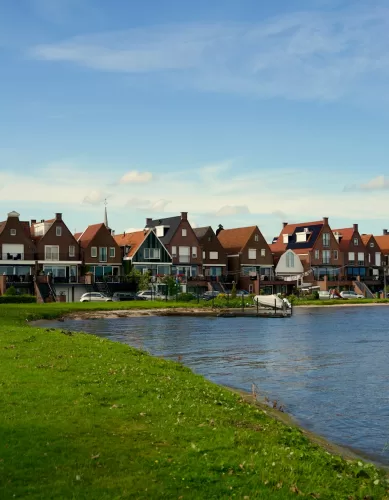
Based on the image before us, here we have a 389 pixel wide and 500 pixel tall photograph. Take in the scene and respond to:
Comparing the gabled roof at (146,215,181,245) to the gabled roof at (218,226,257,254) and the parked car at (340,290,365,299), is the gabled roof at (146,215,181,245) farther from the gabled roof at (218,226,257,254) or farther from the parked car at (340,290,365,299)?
the parked car at (340,290,365,299)

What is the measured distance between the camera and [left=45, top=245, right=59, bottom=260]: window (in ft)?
330

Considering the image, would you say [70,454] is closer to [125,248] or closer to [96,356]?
[96,356]

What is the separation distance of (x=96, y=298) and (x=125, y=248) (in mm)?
19735

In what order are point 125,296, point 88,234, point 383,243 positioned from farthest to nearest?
point 383,243 → point 88,234 → point 125,296

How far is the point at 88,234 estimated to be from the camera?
10912 cm

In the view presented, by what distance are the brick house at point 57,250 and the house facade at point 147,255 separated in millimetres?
9312

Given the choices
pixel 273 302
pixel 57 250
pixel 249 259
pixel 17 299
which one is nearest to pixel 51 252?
pixel 57 250

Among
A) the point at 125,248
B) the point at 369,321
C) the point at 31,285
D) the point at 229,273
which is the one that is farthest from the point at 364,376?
the point at 229,273

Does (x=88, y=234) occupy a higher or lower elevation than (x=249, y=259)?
higher

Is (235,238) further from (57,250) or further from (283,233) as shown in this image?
(57,250)

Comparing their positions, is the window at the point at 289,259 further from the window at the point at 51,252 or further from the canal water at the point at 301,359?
the canal water at the point at 301,359

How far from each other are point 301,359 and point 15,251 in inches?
2720

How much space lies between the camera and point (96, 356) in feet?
90.7

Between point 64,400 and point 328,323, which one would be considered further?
point 328,323
